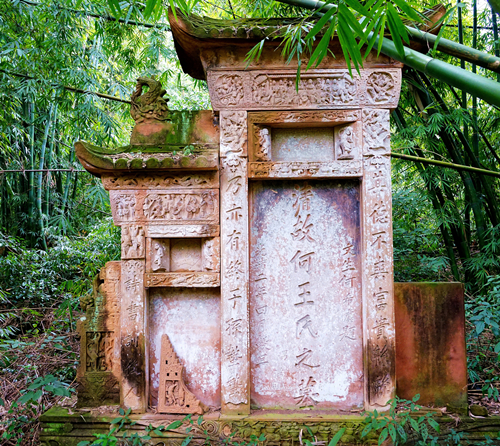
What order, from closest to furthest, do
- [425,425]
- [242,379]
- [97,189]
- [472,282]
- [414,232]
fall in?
[425,425] → [242,379] → [97,189] → [472,282] → [414,232]

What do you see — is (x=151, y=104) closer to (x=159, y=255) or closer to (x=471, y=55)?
(x=159, y=255)

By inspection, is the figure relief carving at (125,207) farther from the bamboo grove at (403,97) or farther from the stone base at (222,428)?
the stone base at (222,428)

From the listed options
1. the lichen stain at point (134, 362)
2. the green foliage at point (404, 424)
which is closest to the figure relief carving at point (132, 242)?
the lichen stain at point (134, 362)

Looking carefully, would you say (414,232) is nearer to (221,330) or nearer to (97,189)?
(221,330)

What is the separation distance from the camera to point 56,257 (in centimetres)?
682

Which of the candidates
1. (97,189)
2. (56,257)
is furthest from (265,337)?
(56,257)

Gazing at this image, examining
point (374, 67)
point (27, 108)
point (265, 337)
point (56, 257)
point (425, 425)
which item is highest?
point (27, 108)

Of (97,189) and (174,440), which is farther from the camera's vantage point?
(97,189)

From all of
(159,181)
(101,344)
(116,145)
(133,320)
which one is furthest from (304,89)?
(116,145)

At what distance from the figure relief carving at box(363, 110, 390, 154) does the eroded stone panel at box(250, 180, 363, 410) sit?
0.34 metres

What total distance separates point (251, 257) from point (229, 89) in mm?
1442

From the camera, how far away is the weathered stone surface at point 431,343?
3.26 meters

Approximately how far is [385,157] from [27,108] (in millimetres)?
6519

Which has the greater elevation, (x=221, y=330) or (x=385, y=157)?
(x=385, y=157)
